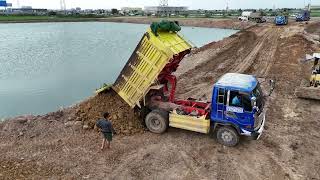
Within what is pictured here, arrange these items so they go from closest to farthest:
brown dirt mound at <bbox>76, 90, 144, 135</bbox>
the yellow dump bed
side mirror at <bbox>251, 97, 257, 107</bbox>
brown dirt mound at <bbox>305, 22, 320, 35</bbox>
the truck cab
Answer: side mirror at <bbox>251, 97, 257, 107</bbox> → the truck cab → the yellow dump bed → brown dirt mound at <bbox>76, 90, 144, 135</bbox> → brown dirt mound at <bbox>305, 22, 320, 35</bbox>

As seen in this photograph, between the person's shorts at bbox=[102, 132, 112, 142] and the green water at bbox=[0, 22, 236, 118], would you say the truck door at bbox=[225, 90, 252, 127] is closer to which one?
the person's shorts at bbox=[102, 132, 112, 142]

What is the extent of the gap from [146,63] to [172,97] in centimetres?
172

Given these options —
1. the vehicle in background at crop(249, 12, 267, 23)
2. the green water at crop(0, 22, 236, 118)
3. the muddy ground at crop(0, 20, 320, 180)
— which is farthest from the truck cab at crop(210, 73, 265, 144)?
the vehicle in background at crop(249, 12, 267, 23)

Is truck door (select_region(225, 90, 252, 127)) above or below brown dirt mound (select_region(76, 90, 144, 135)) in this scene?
above

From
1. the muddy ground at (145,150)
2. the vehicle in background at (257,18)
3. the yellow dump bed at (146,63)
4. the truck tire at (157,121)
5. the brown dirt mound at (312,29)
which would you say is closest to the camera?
the muddy ground at (145,150)

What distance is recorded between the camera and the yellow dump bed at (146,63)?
39.9 feet

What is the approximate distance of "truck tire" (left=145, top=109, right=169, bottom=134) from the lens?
12.6 metres

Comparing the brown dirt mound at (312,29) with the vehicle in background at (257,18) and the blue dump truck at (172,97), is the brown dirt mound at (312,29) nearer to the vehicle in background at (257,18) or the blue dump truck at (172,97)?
the vehicle in background at (257,18)

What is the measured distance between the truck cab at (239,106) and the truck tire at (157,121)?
174 centimetres

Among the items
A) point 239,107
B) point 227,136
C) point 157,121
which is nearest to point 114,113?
point 157,121

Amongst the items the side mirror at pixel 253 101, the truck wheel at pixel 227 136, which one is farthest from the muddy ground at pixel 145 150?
the side mirror at pixel 253 101

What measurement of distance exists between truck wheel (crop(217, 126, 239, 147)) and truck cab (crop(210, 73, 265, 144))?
5cm

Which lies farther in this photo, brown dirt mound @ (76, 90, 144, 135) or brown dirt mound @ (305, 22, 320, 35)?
brown dirt mound @ (305, 22, 320, 35)

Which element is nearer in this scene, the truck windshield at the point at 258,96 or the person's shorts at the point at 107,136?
the truck windshield at the point at 258,96
